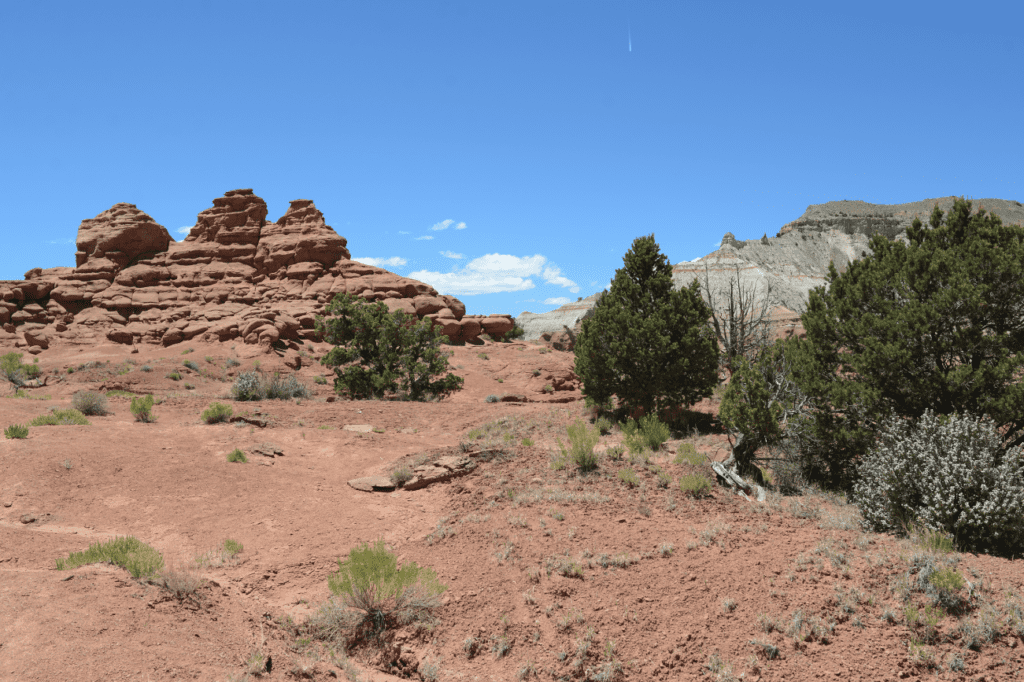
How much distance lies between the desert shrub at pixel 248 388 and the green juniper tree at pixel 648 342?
12.0m

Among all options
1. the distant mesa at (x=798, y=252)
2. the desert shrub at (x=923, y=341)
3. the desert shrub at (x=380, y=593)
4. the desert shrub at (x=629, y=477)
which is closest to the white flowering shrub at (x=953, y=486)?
the desert shrub at (x=923, y=341)

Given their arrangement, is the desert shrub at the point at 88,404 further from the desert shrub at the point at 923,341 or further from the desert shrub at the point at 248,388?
the desert shrub at the point at 923,341

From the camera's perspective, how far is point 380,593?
20.8ft

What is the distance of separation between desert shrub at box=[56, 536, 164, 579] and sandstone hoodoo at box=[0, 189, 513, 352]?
35.9 m

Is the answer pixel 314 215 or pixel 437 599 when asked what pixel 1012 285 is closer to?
pixel 437 599

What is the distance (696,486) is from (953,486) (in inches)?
136

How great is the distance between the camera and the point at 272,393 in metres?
21.2

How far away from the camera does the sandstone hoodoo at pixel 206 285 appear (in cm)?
4438

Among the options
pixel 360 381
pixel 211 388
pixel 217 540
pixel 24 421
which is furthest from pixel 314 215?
pixel 217 540

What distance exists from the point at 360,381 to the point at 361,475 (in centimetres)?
1248

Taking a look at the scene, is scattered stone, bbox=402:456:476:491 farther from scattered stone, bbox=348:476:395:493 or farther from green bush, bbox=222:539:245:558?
green bush, bbox=222:539:245:558

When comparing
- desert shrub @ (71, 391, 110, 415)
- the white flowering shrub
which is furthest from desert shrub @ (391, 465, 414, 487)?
desert shrub @ (71, 391, 110, 415)

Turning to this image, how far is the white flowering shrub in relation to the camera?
22.3 feet

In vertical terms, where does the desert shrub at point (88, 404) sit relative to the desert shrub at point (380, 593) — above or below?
above
